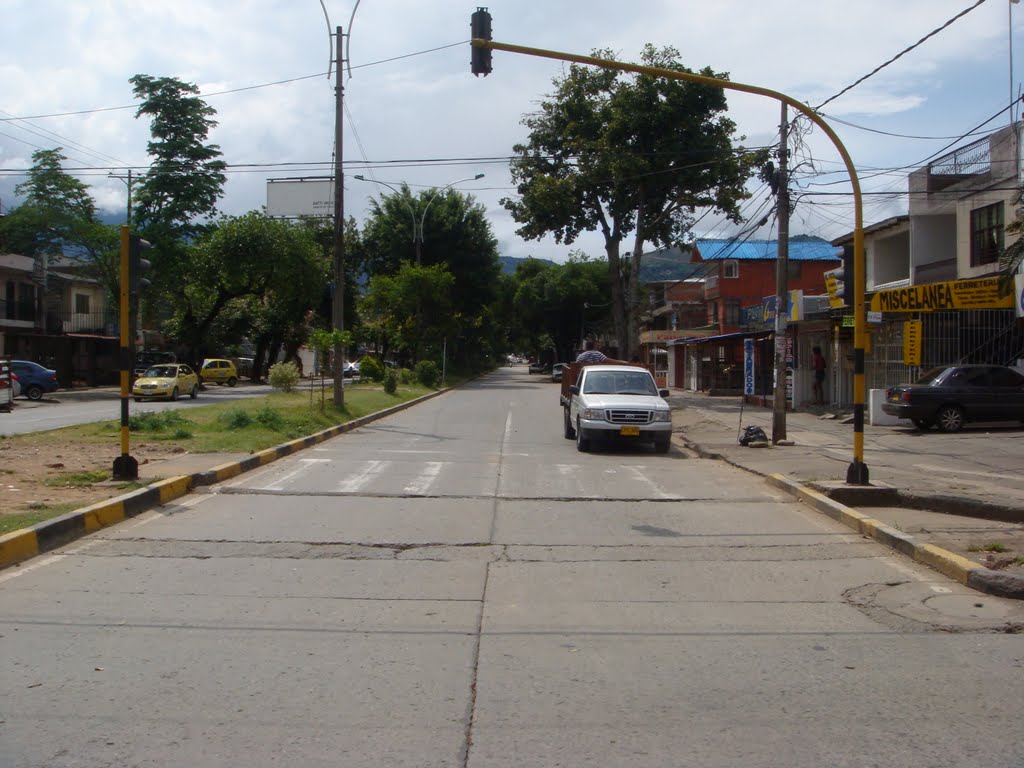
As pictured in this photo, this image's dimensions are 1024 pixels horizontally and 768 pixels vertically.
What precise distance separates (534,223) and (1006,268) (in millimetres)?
25851

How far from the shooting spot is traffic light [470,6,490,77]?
38.8 feet

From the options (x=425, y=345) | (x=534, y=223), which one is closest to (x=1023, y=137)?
(x=534, y=223)

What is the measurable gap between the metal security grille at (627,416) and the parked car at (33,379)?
2451 cm

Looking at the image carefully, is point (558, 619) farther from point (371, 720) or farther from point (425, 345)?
point (425, 345)

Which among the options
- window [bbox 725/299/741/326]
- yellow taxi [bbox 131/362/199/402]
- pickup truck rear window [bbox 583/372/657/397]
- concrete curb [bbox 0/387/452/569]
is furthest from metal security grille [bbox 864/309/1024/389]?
window [bbox 725/299/741/326]

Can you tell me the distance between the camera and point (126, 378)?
11.5 meters

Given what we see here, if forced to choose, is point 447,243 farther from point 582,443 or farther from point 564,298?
point 582,443

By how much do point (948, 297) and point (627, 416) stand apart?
851 cm

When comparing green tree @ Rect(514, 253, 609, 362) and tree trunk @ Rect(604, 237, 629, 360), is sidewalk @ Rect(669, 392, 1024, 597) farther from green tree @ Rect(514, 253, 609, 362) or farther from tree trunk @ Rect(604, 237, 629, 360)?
green tree @ Rect(514, 253, 609, 362)

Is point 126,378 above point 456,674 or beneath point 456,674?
above

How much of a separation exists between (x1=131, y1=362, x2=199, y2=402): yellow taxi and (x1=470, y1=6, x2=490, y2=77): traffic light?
26.0m

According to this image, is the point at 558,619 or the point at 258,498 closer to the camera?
the point at 558,619

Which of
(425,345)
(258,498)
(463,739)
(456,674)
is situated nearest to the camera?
(463,739)

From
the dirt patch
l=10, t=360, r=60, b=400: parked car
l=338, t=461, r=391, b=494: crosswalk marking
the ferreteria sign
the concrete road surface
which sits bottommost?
the concrete road surface
